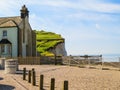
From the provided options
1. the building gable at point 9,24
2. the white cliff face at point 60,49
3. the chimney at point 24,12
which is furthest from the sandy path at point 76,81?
the white cliff face at point 60,49

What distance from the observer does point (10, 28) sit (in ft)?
228

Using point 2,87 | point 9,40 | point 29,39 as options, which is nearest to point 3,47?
point 9,40

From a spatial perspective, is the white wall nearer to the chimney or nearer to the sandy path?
the chimney

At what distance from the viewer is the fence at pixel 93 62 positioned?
51.3 m

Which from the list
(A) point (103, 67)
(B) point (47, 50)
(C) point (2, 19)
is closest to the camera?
(A) point (103, 67)

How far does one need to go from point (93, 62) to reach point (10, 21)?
869 inches

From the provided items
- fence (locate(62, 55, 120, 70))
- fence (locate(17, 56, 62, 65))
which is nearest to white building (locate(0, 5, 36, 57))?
fence (locate(17, 56, 62, 65))

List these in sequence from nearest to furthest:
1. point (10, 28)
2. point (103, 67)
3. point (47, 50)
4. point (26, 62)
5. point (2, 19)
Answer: point (103, 67)
point (26, 62)
point (10, 28)
point (2, 19)
point (47, 50)

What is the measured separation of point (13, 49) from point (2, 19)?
8.36 meters

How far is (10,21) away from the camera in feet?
233

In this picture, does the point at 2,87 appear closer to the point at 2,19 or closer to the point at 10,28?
the point at 10,28

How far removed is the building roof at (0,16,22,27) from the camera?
6994cm

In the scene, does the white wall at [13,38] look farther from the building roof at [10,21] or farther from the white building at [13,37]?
the building roof at [10,21]

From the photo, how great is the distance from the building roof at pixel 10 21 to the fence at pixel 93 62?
1421cm
